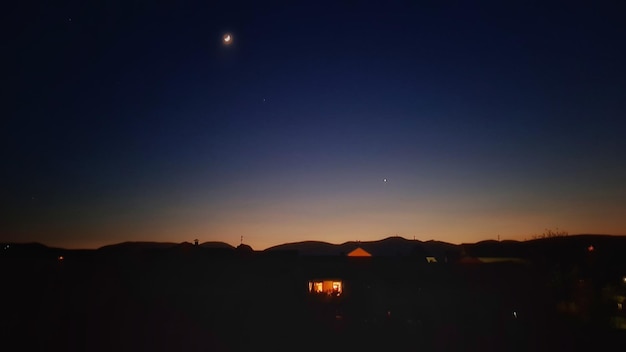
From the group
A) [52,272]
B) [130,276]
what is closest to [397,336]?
[130,276]

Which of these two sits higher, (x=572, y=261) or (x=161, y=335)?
(x=572, y=261)

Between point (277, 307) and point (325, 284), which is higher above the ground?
point (325, 284)

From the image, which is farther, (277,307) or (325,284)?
(325,284)

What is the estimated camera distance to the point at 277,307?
23703 millimetres

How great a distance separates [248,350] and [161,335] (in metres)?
4.17

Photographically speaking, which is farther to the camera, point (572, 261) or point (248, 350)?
point (572, 261)

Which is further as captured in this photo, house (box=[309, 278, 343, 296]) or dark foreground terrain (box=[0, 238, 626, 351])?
house (box=[309, 278, 343, 296])

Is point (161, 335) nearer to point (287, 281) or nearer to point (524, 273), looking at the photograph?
point (287, 281)

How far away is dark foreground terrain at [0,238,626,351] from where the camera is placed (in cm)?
1858

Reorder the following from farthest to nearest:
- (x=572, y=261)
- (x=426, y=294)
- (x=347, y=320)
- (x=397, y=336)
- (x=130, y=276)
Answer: (x=572, y=261), (x=426, y=294), (x=130, y=276), (x=347, y=320), (x=397, y=336)

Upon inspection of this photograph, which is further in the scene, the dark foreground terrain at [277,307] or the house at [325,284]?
the house at [325,284]

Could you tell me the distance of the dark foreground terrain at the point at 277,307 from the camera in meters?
18.6

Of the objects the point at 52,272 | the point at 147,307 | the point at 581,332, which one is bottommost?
the point at 581,332

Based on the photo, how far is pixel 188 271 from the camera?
2748 cm
